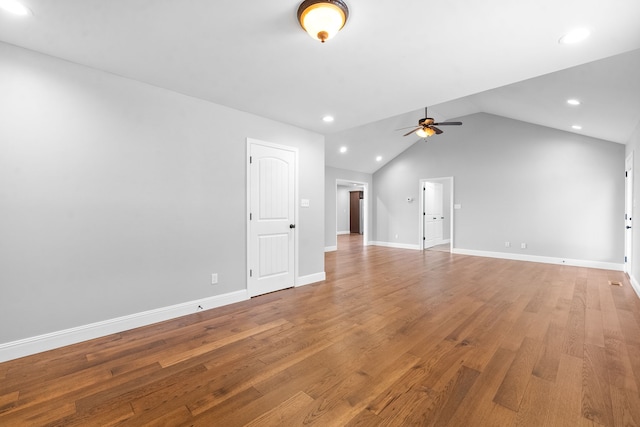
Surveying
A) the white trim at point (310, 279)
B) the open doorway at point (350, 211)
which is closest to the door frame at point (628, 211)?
the white trim at point (310, 279)

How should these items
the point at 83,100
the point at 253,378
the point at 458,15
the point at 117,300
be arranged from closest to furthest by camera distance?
1. the point at 458,15
2. the point at 253,378
3. the point at 83,100
4. the point at 117,300

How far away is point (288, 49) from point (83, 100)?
2.04 m

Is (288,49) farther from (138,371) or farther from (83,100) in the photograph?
(138,371)

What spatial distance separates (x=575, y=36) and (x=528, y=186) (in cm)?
541

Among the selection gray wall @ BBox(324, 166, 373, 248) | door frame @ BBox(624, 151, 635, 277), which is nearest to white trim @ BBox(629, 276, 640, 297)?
door frame @ BBox(624, 151, 635, 277)

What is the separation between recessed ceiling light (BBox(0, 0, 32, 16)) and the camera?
1803 millimetres

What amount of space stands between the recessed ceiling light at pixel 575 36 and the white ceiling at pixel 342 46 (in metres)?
0.05

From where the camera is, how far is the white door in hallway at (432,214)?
8.48 metres

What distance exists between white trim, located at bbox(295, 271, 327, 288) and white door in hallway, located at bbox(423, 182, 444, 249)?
15.9 feet

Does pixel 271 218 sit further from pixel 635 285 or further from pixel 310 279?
pixel 635 285

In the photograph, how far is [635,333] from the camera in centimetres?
270

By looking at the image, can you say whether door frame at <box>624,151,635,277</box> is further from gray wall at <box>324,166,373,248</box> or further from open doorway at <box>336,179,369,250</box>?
open doorway at <box>336,179,369,250</box>

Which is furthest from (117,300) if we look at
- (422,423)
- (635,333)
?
(635,333)

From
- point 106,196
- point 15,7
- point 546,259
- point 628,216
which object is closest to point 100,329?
point 106,196
